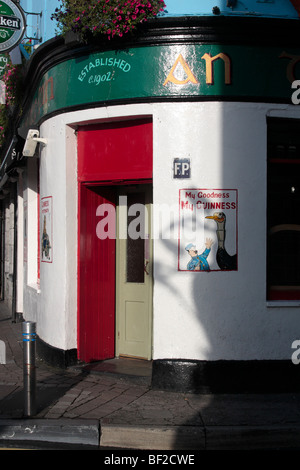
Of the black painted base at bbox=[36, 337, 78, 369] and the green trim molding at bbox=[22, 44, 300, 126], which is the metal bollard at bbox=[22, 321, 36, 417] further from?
the green trim molding at bbox=[22, 44, 300, 126]

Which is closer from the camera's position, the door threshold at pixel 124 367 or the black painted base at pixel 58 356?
the door threshold at pixel 124 367

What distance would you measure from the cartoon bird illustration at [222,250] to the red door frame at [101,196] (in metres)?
1.08

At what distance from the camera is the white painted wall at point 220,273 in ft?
21.5

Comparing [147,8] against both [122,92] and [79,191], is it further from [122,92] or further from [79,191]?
[79,191]

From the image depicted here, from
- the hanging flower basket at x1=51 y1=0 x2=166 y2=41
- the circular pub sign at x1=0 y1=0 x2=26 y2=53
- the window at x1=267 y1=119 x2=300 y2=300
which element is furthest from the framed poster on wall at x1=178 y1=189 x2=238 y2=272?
the circular pub sign at x1=0 y1=0 x2=26 y2=53

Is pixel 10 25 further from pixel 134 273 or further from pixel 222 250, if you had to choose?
pixel 222 250

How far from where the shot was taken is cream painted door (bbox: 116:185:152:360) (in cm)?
793

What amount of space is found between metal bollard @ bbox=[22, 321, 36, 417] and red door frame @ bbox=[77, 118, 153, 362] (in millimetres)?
1970

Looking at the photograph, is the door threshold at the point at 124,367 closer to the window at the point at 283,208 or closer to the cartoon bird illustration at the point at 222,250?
the cartoon bird illustration at the point at 222,250

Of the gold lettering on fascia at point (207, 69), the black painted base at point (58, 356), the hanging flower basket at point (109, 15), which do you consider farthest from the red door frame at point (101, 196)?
the hanging flower basket at point (109, 15)

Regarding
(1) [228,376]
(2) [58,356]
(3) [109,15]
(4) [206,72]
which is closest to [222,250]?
(1) [228,376]
